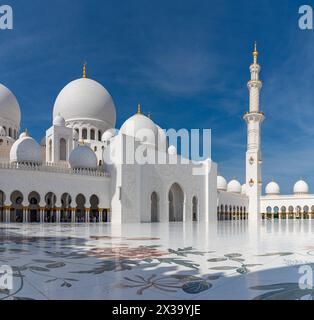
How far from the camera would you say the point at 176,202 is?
2375cm

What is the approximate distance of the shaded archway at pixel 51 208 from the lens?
1780 centimetres

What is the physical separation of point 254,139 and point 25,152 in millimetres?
17936

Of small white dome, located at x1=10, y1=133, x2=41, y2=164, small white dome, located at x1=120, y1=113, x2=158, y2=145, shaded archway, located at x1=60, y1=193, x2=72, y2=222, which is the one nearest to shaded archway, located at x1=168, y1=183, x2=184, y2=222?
small white dome, located at x1=120, y1=113, x2=158, y2=145

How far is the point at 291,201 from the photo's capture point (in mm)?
37625

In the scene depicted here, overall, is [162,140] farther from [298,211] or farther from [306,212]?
[306,212]

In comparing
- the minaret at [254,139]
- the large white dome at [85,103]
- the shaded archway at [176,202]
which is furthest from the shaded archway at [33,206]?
the minaret at [254,139]

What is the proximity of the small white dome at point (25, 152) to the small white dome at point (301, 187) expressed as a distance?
30.9 metres

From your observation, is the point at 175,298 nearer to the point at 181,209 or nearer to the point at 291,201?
the point at 181,209

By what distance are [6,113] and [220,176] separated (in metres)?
21.4

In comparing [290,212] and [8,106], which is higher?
[8,106]

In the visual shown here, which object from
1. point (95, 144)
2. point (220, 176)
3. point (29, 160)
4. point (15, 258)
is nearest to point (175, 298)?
point (15, 258)

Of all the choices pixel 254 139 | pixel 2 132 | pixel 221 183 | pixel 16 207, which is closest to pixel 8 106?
pixel 2 132

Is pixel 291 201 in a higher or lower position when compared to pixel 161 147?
lower

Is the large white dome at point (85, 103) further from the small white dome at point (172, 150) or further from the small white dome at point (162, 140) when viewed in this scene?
the small white dome at point (172, 150)
